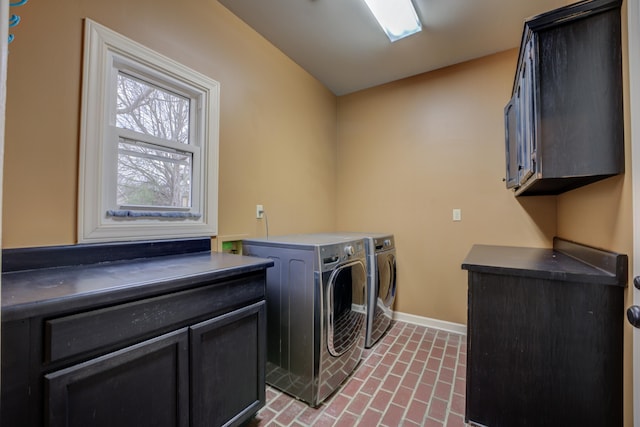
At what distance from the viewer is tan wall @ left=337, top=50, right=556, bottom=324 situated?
2.59 meters

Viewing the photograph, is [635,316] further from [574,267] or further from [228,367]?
[228,367]

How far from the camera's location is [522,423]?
4.66 feet

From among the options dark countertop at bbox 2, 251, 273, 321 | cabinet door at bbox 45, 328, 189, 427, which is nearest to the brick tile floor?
cabinet door at bbox 45, 328, 189, 427

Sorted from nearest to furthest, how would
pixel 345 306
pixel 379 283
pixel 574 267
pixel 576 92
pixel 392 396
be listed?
pixel 576 92 < pixel 574 267 < pixel 392 396 < pixel 345 306 < pixel 379 283

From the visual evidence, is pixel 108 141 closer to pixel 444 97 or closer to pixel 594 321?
pixel 594 321

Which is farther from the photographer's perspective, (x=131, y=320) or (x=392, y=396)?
(x=392, y=396)

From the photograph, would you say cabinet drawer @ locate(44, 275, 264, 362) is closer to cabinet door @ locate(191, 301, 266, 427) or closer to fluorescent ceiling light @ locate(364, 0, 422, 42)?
cabinet door @ locate(191, 301, 266, 427)

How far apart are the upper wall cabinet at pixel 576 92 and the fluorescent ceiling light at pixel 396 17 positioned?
A: 91 cm

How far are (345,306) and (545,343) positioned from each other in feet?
3.61

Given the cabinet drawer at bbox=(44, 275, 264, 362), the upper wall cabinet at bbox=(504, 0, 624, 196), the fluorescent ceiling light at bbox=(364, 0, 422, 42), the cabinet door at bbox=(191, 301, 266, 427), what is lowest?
the cabinet door at bbox=(191, 301, 266, 427)

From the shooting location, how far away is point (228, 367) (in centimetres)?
135

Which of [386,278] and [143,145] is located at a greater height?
[143,145]

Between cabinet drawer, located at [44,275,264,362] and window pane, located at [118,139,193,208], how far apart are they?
0.79 m

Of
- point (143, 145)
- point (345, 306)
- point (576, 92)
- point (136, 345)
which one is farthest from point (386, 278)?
point (143, 145)
